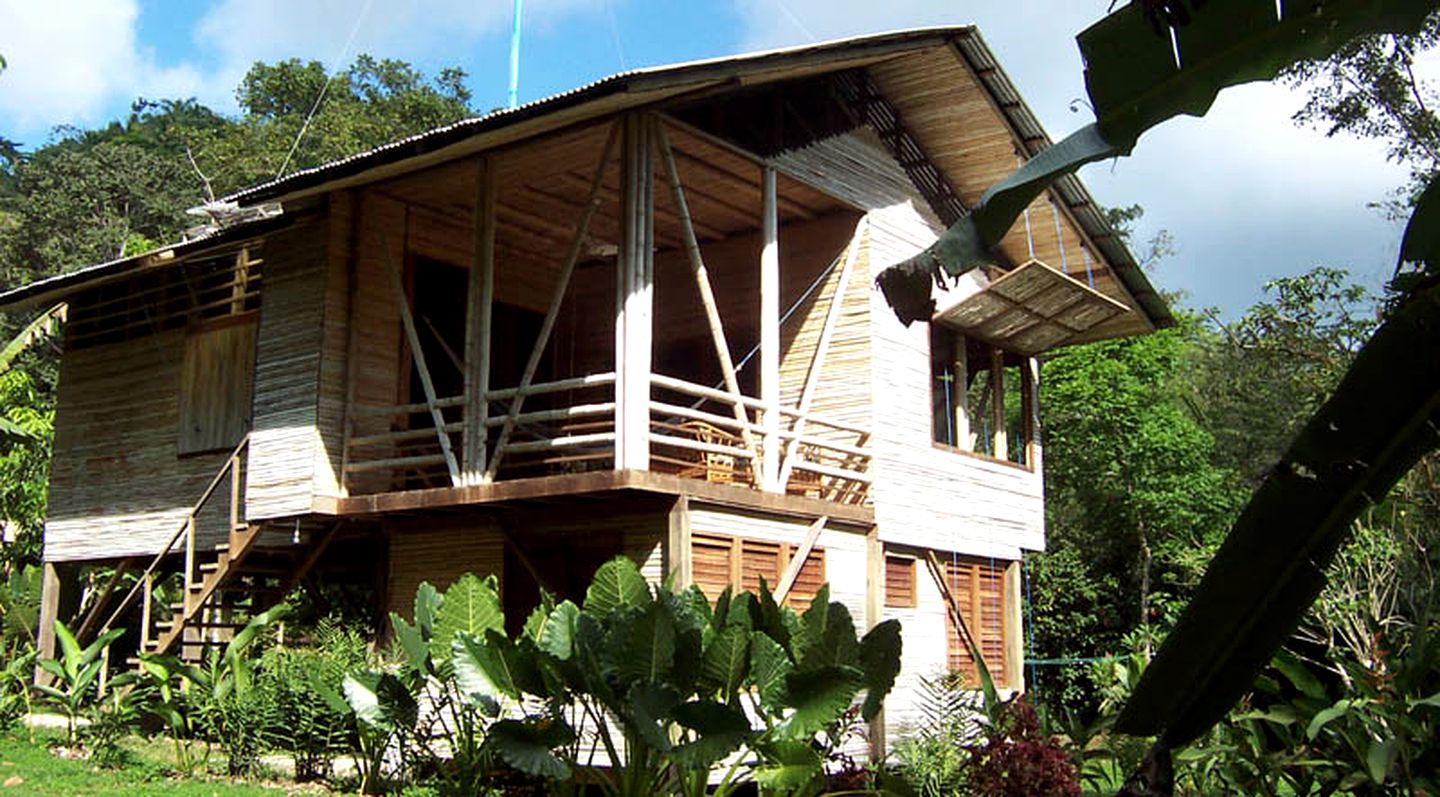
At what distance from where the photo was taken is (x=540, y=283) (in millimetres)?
15859

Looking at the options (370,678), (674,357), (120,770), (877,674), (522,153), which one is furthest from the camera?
(674,357)

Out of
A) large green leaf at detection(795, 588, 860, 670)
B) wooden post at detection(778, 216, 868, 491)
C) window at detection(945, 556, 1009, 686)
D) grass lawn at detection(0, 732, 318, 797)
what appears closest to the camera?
large green leaf at detection(795, 588, 860, 670)

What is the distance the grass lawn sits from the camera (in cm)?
988

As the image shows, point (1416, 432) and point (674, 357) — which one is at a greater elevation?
point (674, 357)

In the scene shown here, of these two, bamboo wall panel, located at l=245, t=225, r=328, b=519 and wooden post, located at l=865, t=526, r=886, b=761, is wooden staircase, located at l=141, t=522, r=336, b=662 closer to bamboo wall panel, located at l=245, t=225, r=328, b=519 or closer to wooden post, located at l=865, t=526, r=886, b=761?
bamboo wall panel, located at l=245, t=225, r=328, b=519

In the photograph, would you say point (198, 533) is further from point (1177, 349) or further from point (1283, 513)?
point (1177, 349)

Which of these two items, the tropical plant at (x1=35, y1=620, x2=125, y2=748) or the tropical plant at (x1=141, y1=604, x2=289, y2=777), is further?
the tropical plant at (x1=35, y1=620, x2=125, y2=748)

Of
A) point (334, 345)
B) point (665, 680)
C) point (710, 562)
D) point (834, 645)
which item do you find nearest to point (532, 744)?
point (665, 680)

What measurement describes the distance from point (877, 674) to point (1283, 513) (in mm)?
5939

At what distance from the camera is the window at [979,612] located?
15.2 m

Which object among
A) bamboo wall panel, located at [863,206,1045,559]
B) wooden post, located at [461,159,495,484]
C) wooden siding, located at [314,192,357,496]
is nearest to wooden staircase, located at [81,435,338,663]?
wooden siding, located at [314,192,357,496]

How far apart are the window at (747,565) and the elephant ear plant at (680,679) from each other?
263cm

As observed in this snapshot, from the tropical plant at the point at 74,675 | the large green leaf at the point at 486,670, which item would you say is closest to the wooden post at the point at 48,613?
the tropical plant at the point at 74,675

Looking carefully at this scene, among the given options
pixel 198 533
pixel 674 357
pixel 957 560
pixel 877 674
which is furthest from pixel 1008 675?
pixel 198 533
